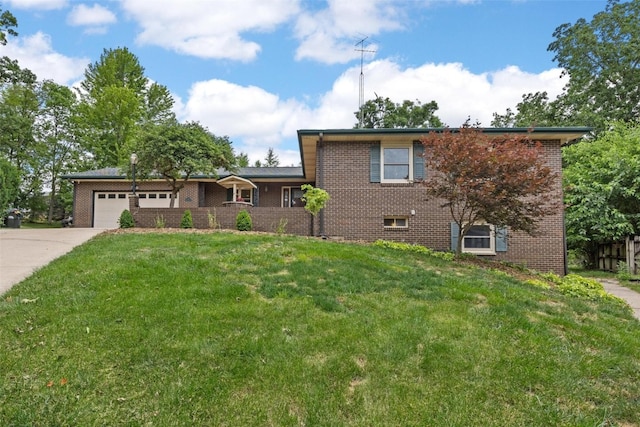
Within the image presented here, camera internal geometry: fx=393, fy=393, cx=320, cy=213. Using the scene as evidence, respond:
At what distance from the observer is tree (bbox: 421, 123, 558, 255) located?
8016 mm

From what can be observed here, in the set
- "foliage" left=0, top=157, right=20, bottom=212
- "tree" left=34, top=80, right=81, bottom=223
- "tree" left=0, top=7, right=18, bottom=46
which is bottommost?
"foliage" left=0, top=157, right=20, bottom=212

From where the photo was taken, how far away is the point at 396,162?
12.0m

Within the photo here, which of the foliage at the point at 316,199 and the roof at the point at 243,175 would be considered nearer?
the foliage at the point at 316,199

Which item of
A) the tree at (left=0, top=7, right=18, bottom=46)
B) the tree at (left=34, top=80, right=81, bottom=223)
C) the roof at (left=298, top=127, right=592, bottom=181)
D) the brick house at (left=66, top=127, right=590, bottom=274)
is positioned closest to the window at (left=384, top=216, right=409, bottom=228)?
the brick house at (left=66, top=127, right=590, bottom=274)

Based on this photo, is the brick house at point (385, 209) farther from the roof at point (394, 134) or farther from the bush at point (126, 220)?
the bush at point (126, 220)

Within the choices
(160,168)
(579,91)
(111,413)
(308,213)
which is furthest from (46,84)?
(579,91)

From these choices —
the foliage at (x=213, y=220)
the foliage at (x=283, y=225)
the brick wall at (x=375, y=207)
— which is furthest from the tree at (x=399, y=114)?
the foliage at (x=213, y=220)

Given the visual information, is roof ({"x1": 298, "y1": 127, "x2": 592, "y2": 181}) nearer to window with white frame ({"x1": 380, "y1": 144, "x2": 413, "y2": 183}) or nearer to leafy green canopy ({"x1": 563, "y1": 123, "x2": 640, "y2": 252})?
window with white frame ({"x1": 380, "y1": 144, "x2": 413, "y2": 183})

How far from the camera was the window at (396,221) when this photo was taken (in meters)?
11.9

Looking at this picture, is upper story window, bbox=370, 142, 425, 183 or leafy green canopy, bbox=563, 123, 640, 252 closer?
upper story window, bbox=370, 142, 425, 183

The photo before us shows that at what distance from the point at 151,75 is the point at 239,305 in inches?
1320

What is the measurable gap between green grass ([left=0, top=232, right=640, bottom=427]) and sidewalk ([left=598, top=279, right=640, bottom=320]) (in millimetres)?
2481

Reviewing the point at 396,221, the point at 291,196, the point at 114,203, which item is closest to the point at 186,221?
the point at 396,221

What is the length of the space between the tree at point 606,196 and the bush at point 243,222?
399 inches
